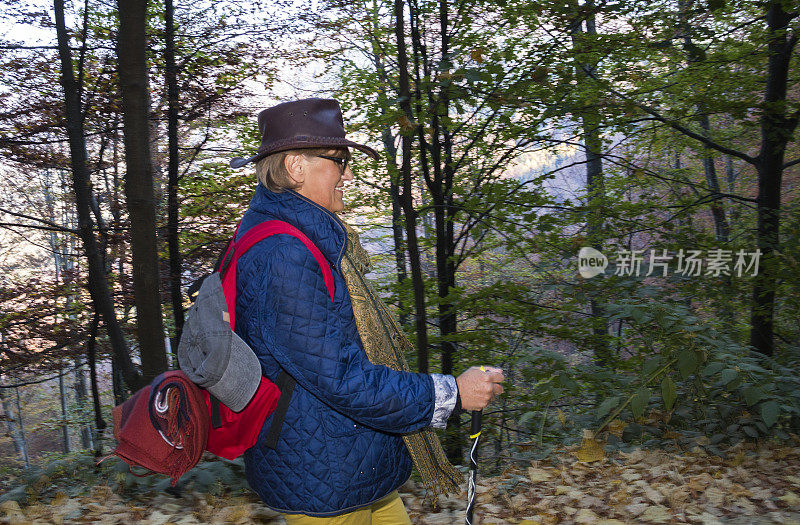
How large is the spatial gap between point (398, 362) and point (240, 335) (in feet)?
1.86

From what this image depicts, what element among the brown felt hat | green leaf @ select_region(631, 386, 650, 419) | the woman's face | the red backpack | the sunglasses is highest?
the brown felt hat

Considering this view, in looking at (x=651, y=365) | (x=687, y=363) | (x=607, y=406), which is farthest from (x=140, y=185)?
(x=687, y=363)

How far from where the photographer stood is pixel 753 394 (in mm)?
4363

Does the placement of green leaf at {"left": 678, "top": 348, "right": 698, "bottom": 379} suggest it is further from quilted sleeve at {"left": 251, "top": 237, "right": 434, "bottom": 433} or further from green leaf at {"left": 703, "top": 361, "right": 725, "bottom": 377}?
quilted sleeve at {"left": 251, "top": 237, "right": 434, "bottom": 433}

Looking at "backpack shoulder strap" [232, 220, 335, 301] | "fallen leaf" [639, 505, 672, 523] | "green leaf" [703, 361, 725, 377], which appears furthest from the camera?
"green leaf" [703, 361, 725, 377]

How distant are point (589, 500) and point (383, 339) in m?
2.72

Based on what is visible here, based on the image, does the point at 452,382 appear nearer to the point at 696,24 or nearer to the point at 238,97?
the point at 696,24

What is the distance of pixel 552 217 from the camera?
23.7 feet

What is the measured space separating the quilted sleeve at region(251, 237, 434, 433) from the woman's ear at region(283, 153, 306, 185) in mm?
331

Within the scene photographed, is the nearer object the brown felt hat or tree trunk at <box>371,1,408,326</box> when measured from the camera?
the brown felt hat

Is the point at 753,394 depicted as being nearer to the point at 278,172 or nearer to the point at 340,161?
the point at 340,161

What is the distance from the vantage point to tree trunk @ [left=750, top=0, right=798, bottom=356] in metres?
6.29

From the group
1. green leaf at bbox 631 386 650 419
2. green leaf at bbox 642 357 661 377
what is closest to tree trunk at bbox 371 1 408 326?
green leaf at bbox 642 357 661 377

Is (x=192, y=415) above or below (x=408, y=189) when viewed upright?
→ below
